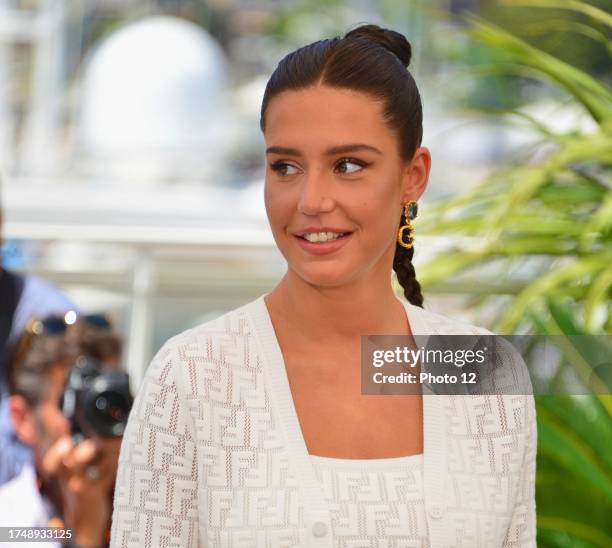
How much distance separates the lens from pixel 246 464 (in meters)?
1.23

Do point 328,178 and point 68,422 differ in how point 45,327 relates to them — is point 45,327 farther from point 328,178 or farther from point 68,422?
point 328,178

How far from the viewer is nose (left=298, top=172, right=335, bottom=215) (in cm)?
122

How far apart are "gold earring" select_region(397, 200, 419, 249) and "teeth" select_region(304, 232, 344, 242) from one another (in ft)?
0.56

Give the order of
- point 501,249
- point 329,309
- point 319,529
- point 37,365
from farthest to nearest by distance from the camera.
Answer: point 501,249
point 37,365
point 329,309
point 319,529

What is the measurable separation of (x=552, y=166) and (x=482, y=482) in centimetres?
108

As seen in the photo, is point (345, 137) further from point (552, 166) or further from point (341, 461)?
point (552, 166)

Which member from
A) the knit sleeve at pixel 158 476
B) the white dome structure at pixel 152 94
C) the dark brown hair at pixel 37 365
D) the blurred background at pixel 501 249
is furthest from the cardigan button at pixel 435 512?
the white dome structure at pixel 152 94

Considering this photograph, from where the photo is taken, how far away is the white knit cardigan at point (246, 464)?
1.21 m

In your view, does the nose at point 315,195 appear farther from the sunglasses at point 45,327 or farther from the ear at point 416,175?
the sunglasses at point 45,327

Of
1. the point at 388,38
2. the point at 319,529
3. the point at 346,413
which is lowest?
the point at 319,529

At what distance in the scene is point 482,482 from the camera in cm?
129

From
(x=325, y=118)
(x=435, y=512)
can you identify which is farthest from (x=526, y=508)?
(x=325, y=118)

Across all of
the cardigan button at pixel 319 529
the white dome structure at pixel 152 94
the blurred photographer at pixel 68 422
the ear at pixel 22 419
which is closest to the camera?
the cardigan button at pixel 319 529

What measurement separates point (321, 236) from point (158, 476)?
0.29 meters
